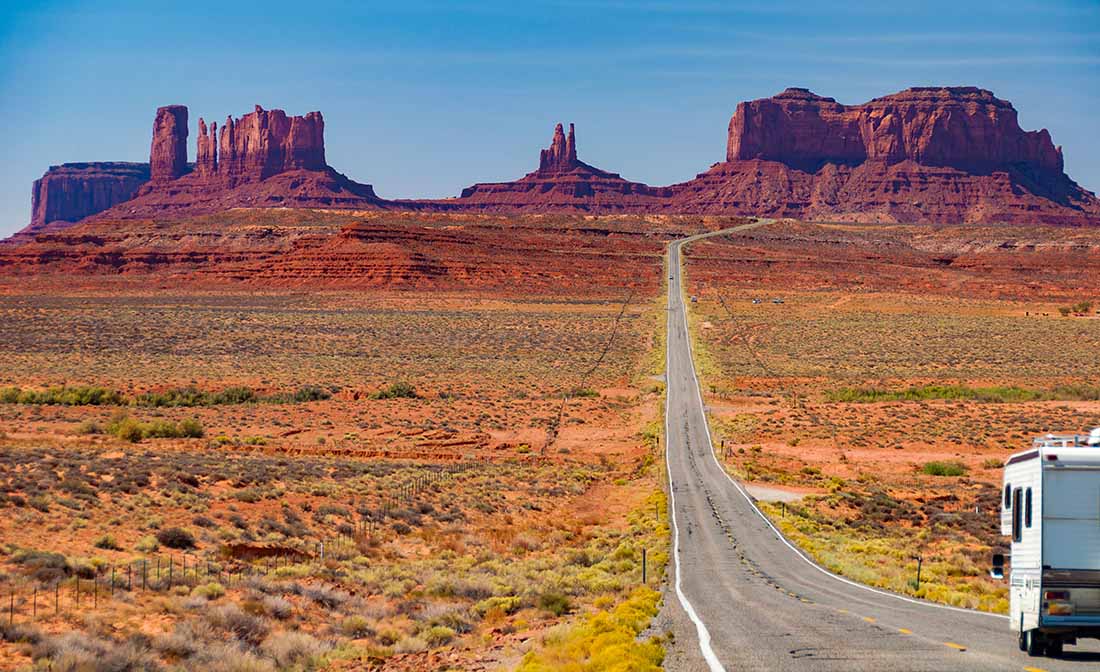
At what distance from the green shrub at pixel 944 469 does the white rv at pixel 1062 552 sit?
27300mm

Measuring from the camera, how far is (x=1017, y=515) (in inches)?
531

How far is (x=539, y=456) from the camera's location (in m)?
41.6

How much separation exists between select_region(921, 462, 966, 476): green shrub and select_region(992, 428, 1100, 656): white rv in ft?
89.6

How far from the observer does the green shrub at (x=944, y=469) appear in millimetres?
38562

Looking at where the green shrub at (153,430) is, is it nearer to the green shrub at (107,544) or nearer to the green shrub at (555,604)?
the green shrub at (107,544)

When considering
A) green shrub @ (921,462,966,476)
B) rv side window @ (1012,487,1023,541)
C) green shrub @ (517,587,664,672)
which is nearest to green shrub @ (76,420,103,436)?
green shrub @ (517,587,664,672)

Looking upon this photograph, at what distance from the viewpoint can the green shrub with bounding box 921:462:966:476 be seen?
3856 cm

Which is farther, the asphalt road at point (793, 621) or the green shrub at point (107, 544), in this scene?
the green shrub at point (107, 544)

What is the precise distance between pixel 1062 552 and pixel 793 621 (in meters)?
4.38

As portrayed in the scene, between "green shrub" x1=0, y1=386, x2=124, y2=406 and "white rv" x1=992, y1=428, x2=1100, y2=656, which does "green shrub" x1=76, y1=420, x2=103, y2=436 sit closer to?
"green shrub" x1=0, y1=386, x2=124, y2=406

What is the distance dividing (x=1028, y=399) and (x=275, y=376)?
42.5 meters

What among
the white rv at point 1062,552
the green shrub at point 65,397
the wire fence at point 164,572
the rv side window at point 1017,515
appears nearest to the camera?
the white rv at point 1062,552

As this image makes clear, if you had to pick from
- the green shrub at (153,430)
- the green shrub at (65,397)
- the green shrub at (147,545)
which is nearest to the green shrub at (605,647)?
the green shrub at (147,545)

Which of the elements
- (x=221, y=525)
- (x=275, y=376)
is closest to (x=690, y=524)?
(x=221, y=525)
